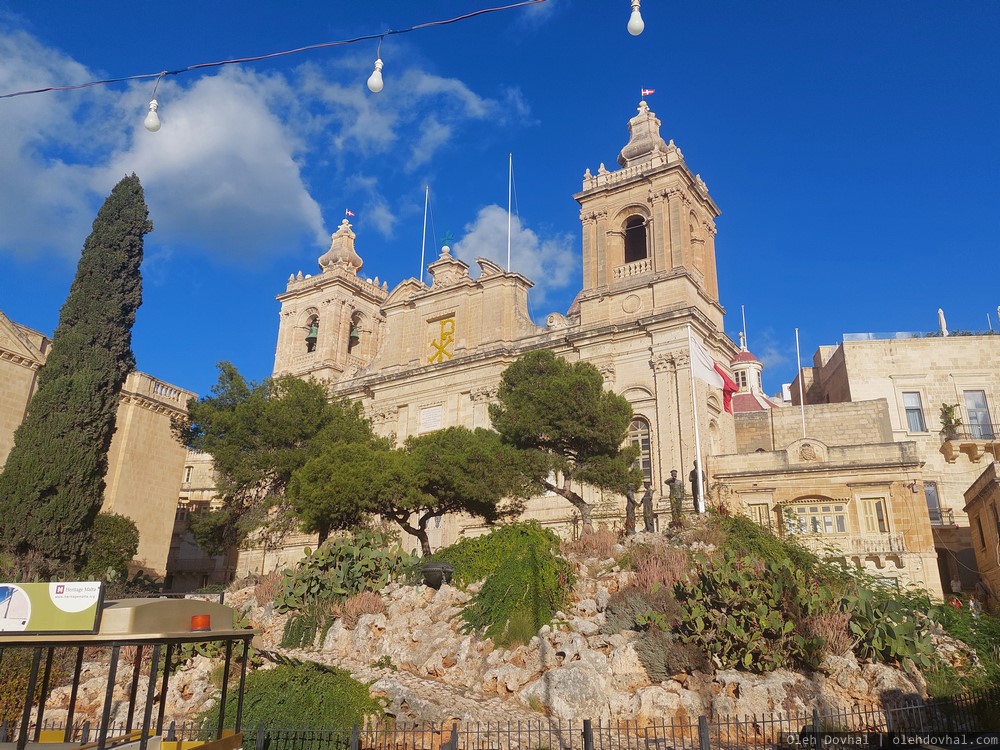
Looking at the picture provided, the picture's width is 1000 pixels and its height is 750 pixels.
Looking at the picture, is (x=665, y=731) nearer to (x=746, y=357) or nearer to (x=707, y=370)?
(x=707, y=370)

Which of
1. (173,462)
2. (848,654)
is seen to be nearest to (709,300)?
(848,654)

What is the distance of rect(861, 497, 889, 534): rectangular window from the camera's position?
25.3 metres

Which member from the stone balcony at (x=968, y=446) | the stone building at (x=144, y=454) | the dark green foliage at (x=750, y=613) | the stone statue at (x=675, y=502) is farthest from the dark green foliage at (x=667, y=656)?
the stone balcony at (x=968, y=446)

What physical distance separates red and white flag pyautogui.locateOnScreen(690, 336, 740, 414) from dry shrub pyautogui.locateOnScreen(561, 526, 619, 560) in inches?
403

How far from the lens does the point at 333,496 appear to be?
22719mm

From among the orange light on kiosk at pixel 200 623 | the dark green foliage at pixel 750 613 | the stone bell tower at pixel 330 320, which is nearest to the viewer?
the orange light on kiosk at pixel 200 623

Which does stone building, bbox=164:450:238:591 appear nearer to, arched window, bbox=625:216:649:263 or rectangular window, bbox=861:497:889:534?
arched window, bbox=625:216:649:263

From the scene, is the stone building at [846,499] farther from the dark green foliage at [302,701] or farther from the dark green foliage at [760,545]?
the dark green foliage at [302,701]

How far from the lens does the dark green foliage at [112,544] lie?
2439cm

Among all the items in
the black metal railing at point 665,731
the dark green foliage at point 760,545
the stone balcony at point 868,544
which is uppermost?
the stone balcony at point 868,544

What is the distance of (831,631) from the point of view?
43.9 feet

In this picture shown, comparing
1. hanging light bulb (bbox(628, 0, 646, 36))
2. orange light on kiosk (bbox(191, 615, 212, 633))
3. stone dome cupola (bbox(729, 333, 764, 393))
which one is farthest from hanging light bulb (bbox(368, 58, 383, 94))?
stone dome cupola (bbox(729, 333, 764, 393))

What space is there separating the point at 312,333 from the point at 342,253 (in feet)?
18.2

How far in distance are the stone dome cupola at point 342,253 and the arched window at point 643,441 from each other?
23.1 m
